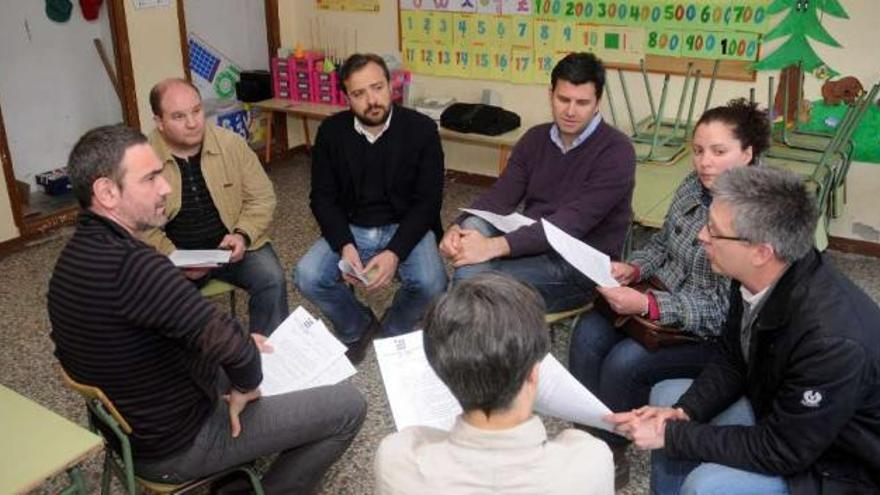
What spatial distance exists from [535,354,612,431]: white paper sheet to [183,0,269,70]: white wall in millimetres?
3945

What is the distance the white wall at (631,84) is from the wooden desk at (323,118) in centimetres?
18

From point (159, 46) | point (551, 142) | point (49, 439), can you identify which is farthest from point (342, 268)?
point (159, 46)

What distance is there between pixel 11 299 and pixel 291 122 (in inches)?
99.9

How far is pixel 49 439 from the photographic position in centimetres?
144

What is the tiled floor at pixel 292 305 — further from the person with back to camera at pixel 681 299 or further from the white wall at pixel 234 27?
the white wall at pixel 234 27

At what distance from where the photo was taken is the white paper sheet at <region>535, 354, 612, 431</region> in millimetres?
1558

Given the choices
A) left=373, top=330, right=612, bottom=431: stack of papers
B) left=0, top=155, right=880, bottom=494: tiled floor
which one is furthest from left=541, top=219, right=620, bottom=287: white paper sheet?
left=0, top=155, right=880, bottom=494: tiled floor

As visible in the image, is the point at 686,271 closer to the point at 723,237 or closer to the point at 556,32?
the point at 723,237

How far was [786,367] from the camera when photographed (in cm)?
148

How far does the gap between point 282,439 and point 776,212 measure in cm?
125

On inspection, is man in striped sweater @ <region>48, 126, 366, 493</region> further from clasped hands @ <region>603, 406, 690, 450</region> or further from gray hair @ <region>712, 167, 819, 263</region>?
gray hair @ <region>712, 167, 819, 263</region>

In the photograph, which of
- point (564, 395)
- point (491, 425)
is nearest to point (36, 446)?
point (491, 425)

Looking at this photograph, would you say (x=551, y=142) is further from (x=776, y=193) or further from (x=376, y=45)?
(x=376, y=45)

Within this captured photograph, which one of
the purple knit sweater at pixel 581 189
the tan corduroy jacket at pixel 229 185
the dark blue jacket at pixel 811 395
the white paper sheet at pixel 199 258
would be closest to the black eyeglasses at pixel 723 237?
the dark blue jacket at pixel 811 395
